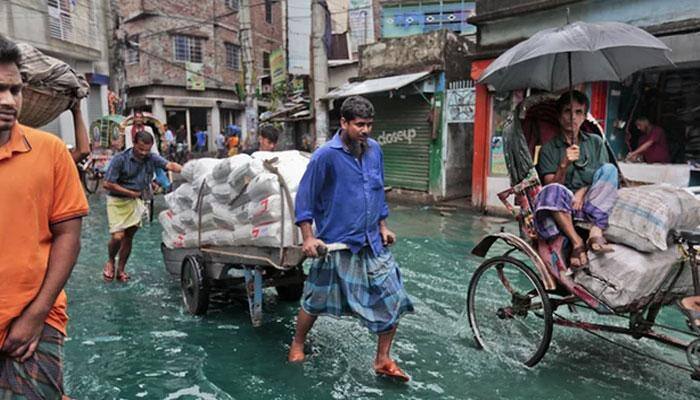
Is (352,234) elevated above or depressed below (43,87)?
Answer: below

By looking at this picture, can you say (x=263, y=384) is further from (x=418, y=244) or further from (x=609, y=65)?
(x=418, y=244)

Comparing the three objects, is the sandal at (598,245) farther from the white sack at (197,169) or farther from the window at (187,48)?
the window at (187,48)

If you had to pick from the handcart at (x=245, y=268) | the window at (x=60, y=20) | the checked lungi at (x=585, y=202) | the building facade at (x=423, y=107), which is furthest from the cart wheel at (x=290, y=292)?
the window at (x=60, y=20)

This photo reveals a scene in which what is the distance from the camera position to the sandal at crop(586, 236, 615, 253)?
3.24 meters

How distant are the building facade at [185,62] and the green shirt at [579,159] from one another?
2306 cm

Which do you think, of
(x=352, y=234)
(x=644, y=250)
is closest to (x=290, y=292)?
(x=352, y=234)

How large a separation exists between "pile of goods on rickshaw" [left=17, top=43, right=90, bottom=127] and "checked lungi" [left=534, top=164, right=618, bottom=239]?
2991 mm

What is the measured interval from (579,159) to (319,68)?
29.1 ft

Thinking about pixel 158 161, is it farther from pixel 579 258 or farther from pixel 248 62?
pixel 248 62

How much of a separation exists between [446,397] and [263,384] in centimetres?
121

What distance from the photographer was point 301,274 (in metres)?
4.80

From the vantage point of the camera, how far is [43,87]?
278 cm

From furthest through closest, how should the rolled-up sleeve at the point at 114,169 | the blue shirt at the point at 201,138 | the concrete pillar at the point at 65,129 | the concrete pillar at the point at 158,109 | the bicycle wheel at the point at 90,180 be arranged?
the blue shirt at the point at 201,138 → the concrete pillar at the point at 158,109 → the concrete pillar at the point at 65,129 → the bicycle wheel at the point at 90,180 → the rolled-up sleeve at the point at 114,169

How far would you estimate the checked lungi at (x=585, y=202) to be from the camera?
3.38 meters
